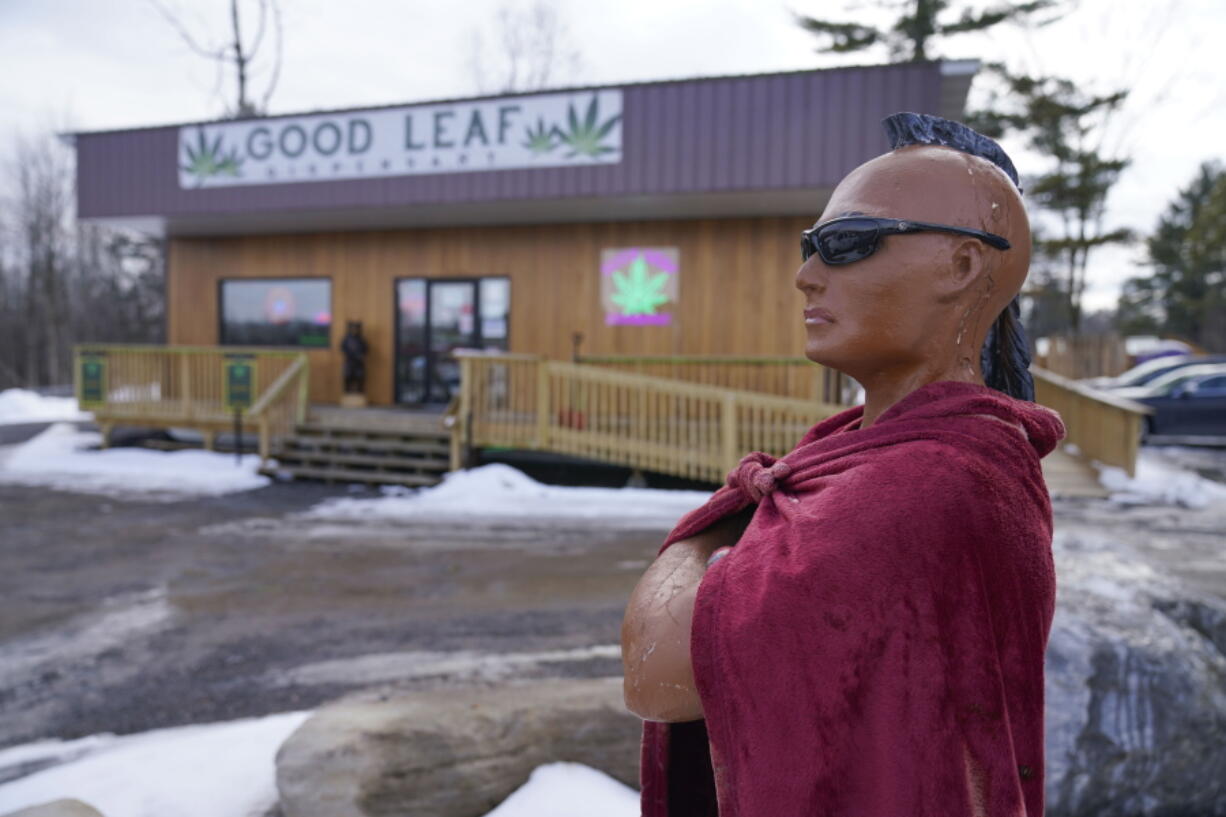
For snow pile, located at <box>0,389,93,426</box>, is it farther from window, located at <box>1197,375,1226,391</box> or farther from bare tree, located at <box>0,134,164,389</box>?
window, located at <box>1197,375,1226,391</box>

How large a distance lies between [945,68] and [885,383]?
9886 millimetres

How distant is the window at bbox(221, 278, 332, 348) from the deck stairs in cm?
247

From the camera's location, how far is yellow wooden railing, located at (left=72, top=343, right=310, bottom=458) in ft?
41.0

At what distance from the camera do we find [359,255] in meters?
13.9

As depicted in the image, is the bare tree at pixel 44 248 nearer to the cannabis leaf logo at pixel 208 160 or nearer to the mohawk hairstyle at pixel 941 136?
the cannabis leaf logo at pixel 208 160

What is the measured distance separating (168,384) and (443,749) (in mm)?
12307

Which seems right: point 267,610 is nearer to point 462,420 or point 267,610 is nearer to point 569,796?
point 569,796

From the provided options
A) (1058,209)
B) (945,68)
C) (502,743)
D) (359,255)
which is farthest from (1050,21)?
(502,743)

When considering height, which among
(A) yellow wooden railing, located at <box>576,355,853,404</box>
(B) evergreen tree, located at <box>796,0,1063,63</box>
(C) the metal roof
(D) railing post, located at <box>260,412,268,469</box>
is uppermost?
(B) evergreen tree, located at <box>796,0,1063,63</box>

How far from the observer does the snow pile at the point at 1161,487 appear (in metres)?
10.2

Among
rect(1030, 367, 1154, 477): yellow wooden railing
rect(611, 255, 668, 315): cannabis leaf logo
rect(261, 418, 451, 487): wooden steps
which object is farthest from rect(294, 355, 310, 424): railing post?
rect(1030, 367, 1154, 477): yellow wooden railing

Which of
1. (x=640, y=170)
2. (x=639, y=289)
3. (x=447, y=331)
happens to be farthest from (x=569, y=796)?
(x=447, y=331)

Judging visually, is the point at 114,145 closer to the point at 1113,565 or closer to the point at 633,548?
the point at 633,548

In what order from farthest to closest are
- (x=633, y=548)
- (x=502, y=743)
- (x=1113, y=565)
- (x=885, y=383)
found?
(x=633, y=548)
(x=1113, y=565)
(x=502, y=743)
(x=885, y=383)
